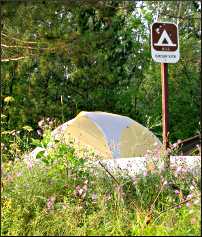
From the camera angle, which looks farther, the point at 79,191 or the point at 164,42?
the point at 164,42

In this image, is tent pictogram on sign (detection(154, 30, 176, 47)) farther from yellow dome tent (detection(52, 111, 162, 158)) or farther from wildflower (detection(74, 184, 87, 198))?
yellow dome tent (detection(52, 111, 162, 158))

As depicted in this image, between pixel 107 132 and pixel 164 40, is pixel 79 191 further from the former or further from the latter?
pixel 107 132

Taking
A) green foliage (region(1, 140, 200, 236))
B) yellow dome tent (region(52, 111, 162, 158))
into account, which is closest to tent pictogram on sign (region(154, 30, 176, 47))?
green foliage (region(1, 140, 200, 236))

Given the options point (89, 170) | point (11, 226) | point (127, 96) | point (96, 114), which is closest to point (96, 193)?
point (89, 170)

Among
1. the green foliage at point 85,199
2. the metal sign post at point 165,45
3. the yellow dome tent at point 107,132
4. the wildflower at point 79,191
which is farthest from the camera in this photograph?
the yellow dome tent at point 107,132

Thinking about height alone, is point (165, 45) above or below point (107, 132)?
above

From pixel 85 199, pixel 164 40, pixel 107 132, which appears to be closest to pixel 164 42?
pixel 164 40

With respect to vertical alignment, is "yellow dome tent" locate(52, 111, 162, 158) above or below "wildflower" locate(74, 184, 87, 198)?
below

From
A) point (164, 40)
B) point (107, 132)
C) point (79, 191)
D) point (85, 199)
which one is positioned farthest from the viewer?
point (107, 132)

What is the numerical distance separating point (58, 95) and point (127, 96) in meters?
2.77

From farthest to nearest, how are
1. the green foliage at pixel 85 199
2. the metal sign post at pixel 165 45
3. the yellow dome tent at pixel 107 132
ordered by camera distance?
the yellow dome tent at pixel 107 132 → the metal sign post at pixel 165 45 → the green foliage at pixel 85 199

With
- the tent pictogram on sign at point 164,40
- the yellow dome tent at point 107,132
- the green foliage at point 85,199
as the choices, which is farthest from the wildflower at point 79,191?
the yellow dome tent at point 107,132

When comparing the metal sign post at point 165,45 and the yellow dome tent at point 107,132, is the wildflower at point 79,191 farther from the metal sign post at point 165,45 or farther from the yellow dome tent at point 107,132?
the yellow dome tent at point 107,132

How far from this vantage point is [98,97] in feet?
47.2
